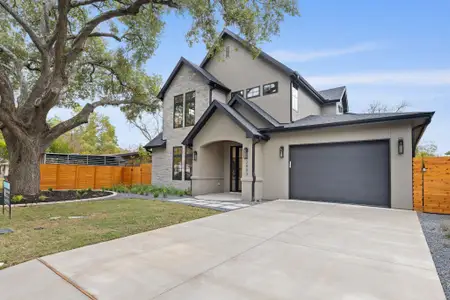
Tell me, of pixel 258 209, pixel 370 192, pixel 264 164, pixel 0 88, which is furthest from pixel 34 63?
pixel 370 192

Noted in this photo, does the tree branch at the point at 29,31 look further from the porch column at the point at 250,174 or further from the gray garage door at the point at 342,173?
the gray garage door at the point at 342,173

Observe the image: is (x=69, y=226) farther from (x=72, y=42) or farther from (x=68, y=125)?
(x=72, y=42)

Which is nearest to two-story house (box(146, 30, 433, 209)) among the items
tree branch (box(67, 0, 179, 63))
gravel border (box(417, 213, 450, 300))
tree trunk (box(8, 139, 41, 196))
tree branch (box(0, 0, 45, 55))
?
gravel border (box(417, 213, 450, 300))

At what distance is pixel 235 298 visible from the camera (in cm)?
269

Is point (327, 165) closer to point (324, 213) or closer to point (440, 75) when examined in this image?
point (324, 213)

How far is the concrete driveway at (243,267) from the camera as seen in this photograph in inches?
112

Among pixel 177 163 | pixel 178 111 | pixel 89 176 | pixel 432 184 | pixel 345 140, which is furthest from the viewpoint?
pixel 89 176

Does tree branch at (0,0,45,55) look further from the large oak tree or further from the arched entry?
the arched entry

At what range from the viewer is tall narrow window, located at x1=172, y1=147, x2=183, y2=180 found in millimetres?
14927

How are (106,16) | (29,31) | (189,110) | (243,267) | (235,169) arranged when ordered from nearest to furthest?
A: (243,267)
(29,31)
(106,16)
(235,169)
(189,110)

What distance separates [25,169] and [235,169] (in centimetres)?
978

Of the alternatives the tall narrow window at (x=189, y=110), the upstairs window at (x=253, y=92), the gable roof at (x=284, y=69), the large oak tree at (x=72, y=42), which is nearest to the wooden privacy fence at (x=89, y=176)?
the large oak tree at (x=72, y=42)

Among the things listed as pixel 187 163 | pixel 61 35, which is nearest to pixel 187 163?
pixel 187 163

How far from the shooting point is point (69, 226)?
5945 millimetres
